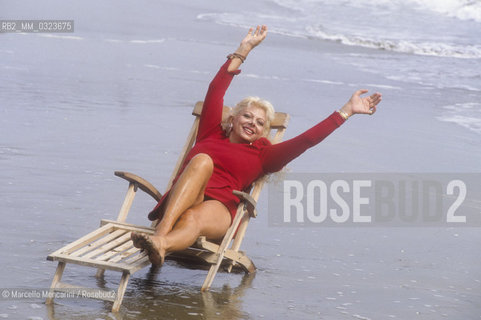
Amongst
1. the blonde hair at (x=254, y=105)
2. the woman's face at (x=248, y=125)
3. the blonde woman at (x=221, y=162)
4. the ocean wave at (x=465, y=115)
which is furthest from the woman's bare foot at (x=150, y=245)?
the ocean wave at (x=465, y=115)

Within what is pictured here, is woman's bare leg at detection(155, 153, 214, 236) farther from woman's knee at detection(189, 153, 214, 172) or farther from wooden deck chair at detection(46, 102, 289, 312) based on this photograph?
wooden deck chair at detection(46, 102, 289, 312)

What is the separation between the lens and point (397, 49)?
21094 millimetres

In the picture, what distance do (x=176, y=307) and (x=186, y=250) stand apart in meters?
0.47

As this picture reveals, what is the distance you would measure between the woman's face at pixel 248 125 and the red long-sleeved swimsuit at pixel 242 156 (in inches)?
2.2

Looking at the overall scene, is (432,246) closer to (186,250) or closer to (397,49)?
(186,250)

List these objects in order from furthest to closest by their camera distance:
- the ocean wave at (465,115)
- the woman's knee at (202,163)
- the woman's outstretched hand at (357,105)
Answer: the ocean wave at (465,115)
the woman's outstretched hand at (357,105)
the woman's knee at (202,163)

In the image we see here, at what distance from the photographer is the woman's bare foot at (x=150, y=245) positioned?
436 cm

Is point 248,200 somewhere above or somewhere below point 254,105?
below

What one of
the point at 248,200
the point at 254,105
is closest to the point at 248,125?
the point at 254,105

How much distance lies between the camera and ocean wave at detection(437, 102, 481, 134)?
10664 mm

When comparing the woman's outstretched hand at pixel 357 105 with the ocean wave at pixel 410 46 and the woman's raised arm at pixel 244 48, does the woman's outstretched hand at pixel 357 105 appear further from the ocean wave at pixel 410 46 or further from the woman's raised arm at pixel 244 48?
the ocean wave at pixel 410 46

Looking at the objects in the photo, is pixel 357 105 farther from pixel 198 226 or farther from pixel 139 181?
pixel 139 181

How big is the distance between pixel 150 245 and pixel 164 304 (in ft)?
1.20

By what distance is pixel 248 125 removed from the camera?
5531 millimetres
